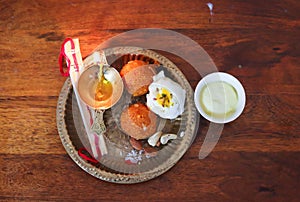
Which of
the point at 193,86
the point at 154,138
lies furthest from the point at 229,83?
the point at 154,138

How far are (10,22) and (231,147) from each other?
2.05ft

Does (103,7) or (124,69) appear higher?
(103,7)

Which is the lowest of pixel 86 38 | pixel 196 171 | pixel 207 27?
pixel 196 171

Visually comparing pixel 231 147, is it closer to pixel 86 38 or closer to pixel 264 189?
pixel 264 189

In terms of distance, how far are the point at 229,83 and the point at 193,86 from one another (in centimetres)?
9

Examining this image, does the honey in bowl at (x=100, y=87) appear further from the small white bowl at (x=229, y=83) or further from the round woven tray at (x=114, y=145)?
the small white bowl at (x=229, y=83)

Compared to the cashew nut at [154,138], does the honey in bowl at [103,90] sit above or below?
above

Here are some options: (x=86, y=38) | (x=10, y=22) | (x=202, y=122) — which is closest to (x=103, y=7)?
(x=86, y=38)

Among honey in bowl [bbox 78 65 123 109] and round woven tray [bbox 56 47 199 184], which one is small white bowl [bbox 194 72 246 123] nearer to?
round woven tray [bbox 56 47 199 184]

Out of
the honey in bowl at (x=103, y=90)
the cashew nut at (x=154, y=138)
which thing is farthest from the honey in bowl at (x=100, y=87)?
the cashew nut at (x=154, y=138)

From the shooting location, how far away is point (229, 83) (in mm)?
1019

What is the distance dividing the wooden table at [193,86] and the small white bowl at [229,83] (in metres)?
0.03

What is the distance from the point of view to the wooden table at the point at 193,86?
972mm

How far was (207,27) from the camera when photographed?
3.50ft
